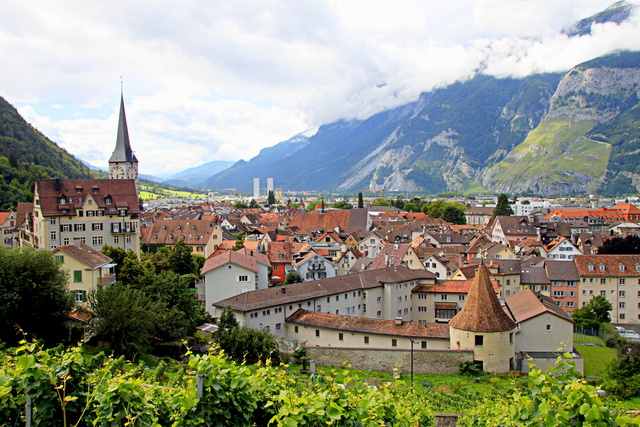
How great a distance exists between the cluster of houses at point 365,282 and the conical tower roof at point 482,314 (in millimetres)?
74

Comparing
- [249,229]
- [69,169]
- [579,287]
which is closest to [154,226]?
[249,229]

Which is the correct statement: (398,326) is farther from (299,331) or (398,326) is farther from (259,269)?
(259,269)

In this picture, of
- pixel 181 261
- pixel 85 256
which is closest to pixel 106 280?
pixel 85 256

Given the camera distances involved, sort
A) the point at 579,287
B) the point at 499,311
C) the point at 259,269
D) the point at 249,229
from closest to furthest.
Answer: the point at 499,311 < the point at 259,269 < the point at 579,287 < the point at 249,229

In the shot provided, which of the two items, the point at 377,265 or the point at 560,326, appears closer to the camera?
the point at 560,326

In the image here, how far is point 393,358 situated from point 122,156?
73680 mm

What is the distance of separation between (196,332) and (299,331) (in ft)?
26.4

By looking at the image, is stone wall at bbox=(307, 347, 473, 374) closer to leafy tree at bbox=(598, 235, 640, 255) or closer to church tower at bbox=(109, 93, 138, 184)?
leafy tree at bbox=(598, 235, 640, 255)

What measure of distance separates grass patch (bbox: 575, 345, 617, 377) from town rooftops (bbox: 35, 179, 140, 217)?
44931 mm

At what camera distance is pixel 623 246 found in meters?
70.6

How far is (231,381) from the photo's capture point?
8.73 meters

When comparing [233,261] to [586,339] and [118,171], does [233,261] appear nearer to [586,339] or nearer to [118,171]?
[586,339]

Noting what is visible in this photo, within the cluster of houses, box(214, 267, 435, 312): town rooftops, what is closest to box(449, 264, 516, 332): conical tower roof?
the cluster of houses

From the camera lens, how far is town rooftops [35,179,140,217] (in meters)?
49.0
